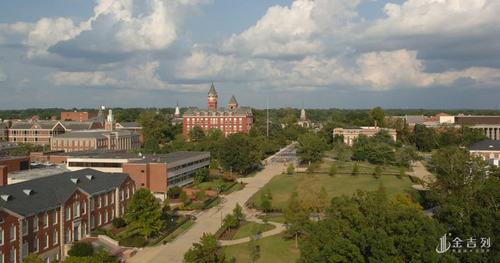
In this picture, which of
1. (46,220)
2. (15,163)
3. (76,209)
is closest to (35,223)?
(46,220)

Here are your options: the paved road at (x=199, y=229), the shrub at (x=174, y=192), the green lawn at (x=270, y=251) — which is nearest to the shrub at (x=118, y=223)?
the paved road at (x=199, y=229)

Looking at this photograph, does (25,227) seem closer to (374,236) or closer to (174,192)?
(374,236)

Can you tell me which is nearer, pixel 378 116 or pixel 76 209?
pixel 76 209

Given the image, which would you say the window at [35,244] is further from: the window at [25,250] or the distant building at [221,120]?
the distant building at [221,120]

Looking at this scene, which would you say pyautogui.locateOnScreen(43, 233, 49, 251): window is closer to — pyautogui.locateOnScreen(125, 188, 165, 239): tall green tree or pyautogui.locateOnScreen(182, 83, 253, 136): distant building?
pyautogui.locateOnScreen(125, 188, 165, 239): tall green tree

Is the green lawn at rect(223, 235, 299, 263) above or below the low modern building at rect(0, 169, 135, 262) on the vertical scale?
below

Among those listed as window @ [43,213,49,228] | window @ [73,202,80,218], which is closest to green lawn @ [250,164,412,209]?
window @ [73,202,80,218]

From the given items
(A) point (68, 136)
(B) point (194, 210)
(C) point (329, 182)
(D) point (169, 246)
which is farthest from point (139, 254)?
(A) point (68, 136)
